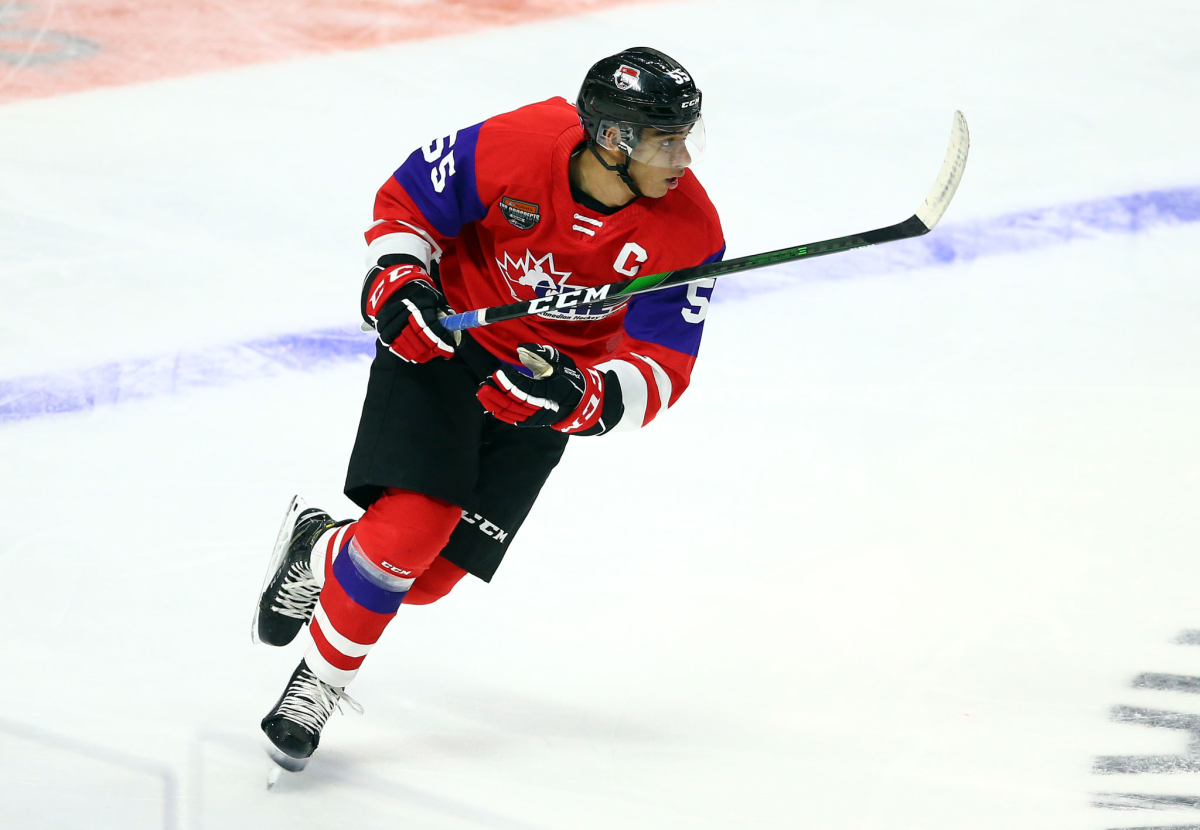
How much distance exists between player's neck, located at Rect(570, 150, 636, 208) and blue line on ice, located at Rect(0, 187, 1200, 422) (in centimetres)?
162

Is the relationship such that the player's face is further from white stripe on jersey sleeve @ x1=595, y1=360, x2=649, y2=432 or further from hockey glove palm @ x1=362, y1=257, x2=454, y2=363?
hockey glove palm @ x1=362, y1=257, x2=454, y2=363

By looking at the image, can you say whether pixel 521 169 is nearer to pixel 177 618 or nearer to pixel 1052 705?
pixel 177 618

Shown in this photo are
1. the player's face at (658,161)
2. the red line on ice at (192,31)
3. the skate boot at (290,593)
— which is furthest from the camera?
the red line on ice at (192,31)

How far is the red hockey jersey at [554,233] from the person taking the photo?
9.12 feet

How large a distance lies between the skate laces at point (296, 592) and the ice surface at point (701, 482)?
191mm

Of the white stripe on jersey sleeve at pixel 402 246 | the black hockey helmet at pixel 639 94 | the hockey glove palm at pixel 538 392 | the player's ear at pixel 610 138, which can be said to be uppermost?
the black hockey helmet at pixel 639 94

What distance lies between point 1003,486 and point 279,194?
103 inches

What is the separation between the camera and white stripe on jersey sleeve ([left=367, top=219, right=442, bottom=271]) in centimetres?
282

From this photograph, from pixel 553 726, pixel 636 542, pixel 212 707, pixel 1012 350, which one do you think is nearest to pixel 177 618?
pixel 212 707

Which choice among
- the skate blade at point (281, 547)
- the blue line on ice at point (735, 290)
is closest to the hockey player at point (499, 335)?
the skate blade at point (281, 547)

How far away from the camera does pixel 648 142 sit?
2668 mm

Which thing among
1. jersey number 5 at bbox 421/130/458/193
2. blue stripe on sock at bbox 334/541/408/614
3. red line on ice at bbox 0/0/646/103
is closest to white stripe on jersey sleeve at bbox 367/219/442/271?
jersey number 5 at bbox 421/130/458/193

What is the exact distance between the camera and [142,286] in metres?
4.46

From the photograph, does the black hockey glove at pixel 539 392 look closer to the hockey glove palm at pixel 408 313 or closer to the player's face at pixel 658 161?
the hockey glove palm at pixel 408 313
